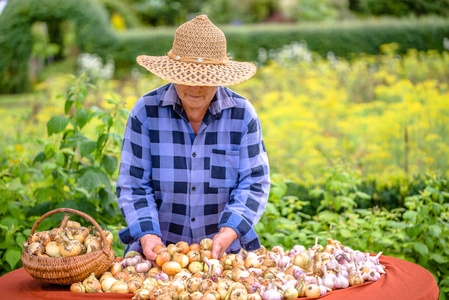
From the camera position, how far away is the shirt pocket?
81.9 inches

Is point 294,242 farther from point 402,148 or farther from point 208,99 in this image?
point 402,148

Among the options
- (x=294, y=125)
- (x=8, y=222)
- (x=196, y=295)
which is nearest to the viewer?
(x=196, y=295)

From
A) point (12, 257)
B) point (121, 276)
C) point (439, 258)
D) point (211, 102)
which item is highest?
point (211, 102)

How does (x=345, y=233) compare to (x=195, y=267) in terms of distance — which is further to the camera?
(x=345, y=233)

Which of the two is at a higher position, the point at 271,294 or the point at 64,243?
the point at 64,243

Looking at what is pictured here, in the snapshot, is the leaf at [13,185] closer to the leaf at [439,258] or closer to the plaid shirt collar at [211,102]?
the plaid shirt collar at [211,102]

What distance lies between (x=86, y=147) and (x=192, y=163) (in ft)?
3.05

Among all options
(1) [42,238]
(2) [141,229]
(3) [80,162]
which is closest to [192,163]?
(2) [141,229]

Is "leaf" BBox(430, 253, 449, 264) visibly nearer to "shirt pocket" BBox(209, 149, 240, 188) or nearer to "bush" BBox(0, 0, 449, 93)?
"shirt pocket" BBox(209, 149, 240, 188)

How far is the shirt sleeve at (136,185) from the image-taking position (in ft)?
6.44

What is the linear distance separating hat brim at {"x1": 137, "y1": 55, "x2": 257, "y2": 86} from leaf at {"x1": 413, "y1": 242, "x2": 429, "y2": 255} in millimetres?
1467

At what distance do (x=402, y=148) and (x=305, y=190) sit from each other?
173 centimetres

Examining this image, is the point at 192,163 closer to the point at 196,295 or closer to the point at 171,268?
the point at 171,268

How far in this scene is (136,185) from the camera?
2.04 m
